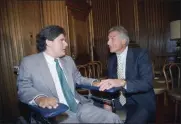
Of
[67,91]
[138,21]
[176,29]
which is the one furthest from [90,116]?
[138,21]

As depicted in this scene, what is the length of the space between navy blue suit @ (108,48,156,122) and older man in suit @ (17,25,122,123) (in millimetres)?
376

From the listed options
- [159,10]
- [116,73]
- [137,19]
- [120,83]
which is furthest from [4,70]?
[159,10]

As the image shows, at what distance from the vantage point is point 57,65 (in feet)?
5.99

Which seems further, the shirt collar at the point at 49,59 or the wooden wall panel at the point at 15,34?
the wooden wall panel at the point at 15,34

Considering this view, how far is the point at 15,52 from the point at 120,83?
189 cm

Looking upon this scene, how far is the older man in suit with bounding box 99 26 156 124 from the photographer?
1.81 meters

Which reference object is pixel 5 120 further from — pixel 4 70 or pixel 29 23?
pixel 29 23

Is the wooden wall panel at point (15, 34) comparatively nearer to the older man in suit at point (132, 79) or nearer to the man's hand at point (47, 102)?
the older man in suit at point (132, 79)

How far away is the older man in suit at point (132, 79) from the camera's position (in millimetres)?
1812

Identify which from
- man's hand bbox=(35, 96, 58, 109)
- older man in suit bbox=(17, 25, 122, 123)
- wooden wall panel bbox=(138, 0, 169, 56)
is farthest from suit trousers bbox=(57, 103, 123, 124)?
wooden wall panel bbox=(138, 0, 169, 56)

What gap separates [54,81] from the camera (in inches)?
69.5

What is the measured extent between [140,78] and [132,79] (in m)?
0.07

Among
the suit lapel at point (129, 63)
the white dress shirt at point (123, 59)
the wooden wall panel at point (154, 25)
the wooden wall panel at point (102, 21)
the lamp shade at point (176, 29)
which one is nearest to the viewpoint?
the suit lapel at point (129, 63)

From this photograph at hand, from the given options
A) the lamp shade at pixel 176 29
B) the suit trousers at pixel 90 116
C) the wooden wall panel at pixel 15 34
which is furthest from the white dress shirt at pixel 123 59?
the lamp shade at pixel 176 29
